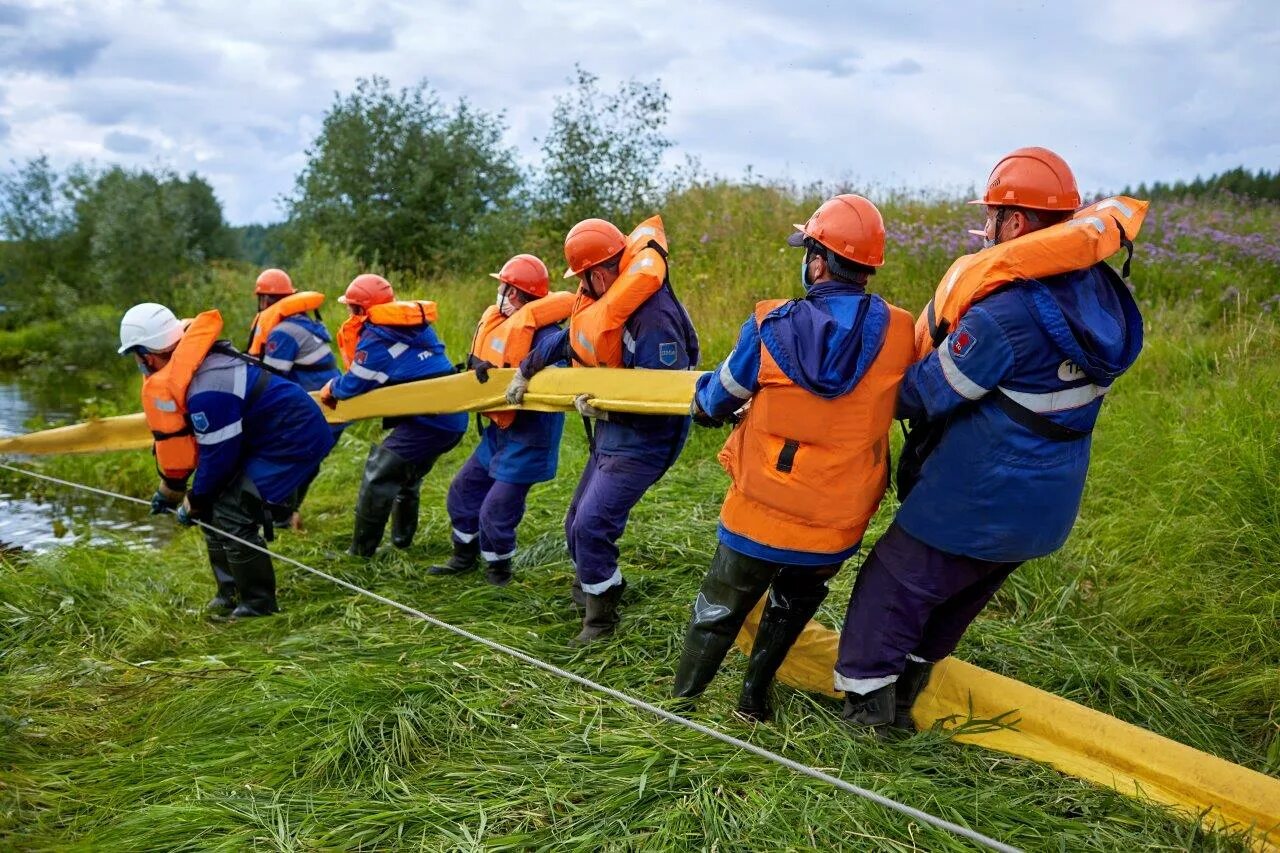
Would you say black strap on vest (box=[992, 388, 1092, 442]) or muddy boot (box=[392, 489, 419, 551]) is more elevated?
black strap on vest (box=[992, 388, 1092, 442])

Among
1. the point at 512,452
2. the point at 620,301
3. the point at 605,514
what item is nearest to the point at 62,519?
the point at 512,452

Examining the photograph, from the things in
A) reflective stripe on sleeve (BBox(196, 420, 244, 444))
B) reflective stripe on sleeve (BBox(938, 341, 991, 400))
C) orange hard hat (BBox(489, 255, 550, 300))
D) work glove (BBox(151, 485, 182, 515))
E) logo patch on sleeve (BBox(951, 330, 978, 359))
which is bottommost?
work glove (BBox(151, 485, 182, 515))

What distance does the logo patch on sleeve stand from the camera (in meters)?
2.88

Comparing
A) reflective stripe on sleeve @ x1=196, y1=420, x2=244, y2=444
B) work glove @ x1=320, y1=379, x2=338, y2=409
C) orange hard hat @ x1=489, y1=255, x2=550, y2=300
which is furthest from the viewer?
work glove @ x1=320, y1=379, x2=338, y2=409

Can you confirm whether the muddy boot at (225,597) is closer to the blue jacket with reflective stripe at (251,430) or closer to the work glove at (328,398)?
the blue jacket with reflective stripe at (251,430)

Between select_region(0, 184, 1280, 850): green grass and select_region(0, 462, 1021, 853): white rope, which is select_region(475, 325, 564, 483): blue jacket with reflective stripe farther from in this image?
select_region(0, 462, 1021, 853): white rope

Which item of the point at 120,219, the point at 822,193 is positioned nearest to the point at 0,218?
the point at 120,219

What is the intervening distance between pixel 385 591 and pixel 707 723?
2.78m

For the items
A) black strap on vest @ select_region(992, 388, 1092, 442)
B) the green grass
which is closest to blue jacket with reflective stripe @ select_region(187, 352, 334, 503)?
the green grass

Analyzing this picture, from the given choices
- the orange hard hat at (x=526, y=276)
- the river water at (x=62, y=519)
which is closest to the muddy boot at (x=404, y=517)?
the orange hard hat at (x=526, y=276)

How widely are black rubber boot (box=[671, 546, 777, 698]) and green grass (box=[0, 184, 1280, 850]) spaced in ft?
0.54

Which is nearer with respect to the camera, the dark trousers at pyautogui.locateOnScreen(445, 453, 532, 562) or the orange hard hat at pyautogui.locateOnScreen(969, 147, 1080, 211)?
the orange hard hat at pyautogui.locateOnScreen(969, 147, 1080, 211)

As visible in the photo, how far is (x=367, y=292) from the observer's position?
638 cm

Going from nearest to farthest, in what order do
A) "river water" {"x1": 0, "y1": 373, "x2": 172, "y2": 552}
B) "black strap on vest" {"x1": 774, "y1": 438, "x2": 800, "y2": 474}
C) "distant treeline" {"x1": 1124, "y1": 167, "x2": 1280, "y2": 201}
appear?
"black strap on vest" {"x1": 774, "y1": 438, "x2": 800, "y2": 474} < "river water" {"x1": 0, "y1": 373, "x2": 172, "y2": 552} < "distant treeline" {"x1": 1124, "y1": 167, "x2": 1280, "y2": 201}
